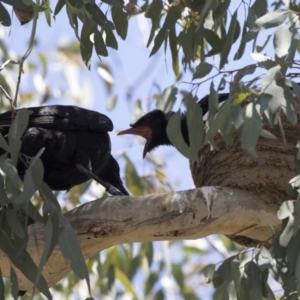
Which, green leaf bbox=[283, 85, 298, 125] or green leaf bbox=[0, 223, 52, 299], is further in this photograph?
green leaf bbox=[0, 223, 52, 299]

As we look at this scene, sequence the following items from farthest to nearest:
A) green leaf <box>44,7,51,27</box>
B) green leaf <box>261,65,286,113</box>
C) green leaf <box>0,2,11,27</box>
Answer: green leaf <box>44,7,51,27</box>
green leaf <box>0,2,11,27</box>
green leaf <box>261,65,286,113</box>

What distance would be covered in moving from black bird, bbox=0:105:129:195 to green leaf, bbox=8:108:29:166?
1.22m

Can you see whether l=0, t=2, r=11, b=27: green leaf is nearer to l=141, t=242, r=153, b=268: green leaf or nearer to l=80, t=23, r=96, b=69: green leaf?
l=80, t=23, r=96, b=69: green leaf

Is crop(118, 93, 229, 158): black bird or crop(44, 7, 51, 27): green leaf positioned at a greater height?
crop(44, 7, 51, 27): green leaf

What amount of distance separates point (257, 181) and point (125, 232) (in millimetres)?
786

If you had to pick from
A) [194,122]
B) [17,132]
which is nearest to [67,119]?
[17,132]

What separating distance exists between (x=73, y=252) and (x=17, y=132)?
0.50 metres

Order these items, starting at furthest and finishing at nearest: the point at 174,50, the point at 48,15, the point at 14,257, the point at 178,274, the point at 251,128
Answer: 1. the point at 178,274
2. the point at 174,50
3. the point at 48,15
4. the point at 14,257
5. the point at 251,128

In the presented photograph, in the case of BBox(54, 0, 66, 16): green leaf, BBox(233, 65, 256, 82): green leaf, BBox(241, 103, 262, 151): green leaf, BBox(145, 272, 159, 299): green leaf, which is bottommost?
BBox(145, 272, 159, 299): green leaf

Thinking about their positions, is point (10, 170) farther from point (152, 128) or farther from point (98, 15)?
point (152, 128)

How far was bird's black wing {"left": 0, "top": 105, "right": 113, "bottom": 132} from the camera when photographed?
15.4ft

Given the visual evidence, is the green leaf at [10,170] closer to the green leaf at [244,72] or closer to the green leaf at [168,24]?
the green leaf at [244,72]

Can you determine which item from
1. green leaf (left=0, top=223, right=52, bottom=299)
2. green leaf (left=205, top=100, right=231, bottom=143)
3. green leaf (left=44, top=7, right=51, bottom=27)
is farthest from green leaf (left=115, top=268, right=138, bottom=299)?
green leaf (left=205, top=100, right=231, bottom=143)

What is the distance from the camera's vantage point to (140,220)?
3783 mm
